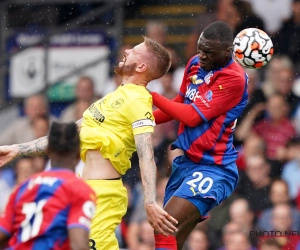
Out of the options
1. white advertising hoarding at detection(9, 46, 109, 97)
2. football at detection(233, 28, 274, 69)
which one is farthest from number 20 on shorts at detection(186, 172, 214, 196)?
white advertising hoarding at detection(9, 46, 109, 97)

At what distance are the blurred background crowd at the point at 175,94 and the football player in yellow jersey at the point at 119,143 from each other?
374cm

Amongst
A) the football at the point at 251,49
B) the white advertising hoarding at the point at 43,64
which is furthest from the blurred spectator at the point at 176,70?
the football at the point at 251,49

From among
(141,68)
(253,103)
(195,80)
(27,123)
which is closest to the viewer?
(141,68)

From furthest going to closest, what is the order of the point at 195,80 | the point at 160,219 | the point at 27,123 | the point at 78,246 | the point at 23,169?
the point at 27,123
the point at 23,169
the point at 195,80
the point at 160,219
the point at 78,246

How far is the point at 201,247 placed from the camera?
1049 centimetres

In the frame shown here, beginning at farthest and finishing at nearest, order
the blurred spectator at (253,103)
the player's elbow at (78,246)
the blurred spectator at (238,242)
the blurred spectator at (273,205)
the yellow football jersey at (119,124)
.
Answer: the blurred spectator at (253,103)
the blurred spectator at (273,205)
the blurred spectator at (238,242)
the yellow football jersey at (119,124)
the player's elbow at (78,246)

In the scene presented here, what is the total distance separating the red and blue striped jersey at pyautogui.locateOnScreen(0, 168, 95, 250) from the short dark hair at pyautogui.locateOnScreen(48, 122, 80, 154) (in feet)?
0.39

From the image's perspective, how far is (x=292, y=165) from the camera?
10.7m

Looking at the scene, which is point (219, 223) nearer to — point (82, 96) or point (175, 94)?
point (175, 94)

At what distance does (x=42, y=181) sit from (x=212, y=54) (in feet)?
7.10

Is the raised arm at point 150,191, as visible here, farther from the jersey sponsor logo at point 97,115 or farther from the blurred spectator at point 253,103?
the blurred spectator at point 253,103

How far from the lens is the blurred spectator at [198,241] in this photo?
34.5 ft

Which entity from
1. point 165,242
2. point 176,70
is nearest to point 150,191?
point 165,242

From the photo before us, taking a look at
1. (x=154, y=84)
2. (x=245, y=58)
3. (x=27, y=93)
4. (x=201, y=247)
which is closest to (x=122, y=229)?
(x=201, y=247)
